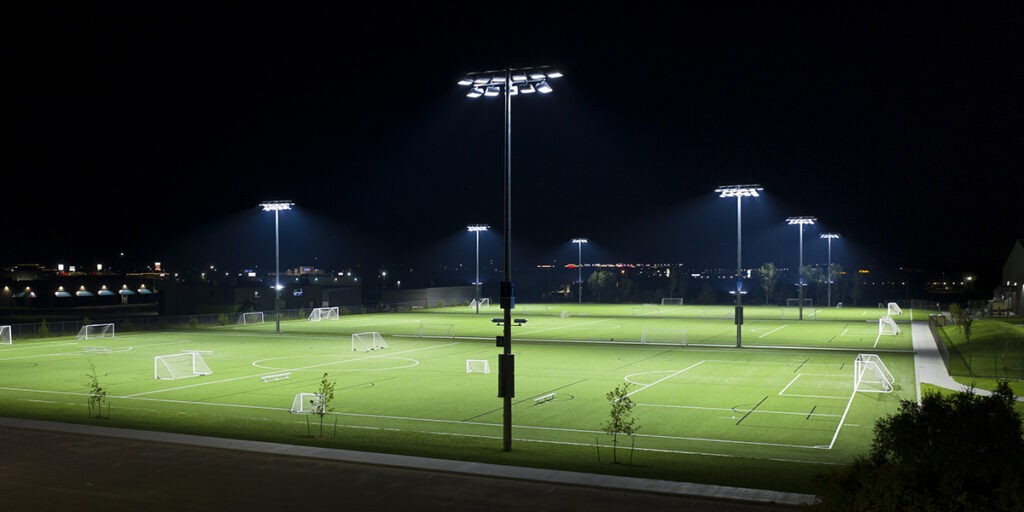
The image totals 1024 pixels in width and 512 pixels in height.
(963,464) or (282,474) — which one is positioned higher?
(963,464)

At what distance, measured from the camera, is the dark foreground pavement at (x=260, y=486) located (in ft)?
40.5

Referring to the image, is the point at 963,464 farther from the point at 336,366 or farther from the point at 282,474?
the point at 336,366

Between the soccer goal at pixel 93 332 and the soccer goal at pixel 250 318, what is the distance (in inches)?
409

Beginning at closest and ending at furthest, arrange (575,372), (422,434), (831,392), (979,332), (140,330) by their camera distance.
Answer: (422,434) < (831,392) < (575,372) < (979,332) < (140,330)

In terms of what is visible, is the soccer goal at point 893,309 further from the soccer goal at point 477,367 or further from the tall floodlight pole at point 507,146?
the tall floodlight pole at point 507,146

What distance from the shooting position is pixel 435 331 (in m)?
64.2

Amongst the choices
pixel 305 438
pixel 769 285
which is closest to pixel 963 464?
pixel 305 438

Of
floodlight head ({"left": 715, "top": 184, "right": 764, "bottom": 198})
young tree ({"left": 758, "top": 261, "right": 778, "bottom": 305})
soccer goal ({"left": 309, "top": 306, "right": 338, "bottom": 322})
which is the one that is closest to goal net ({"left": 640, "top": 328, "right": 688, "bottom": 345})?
floodlight head ({"left": 715, "top": 184, "right": 764, "bottom": 198})

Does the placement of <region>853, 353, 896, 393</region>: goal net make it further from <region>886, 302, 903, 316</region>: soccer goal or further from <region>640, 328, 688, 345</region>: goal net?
<region>886, 302, 903, 316</region>: soccer goal

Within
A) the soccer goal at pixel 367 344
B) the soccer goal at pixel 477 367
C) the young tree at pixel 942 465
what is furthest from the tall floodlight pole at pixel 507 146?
the soccer goal at pixel 367 344

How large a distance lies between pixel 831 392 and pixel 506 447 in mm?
17515

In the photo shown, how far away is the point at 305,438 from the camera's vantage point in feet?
63.8

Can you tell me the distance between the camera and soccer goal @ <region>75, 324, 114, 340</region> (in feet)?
179

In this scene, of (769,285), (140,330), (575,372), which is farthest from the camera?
(769,285)
